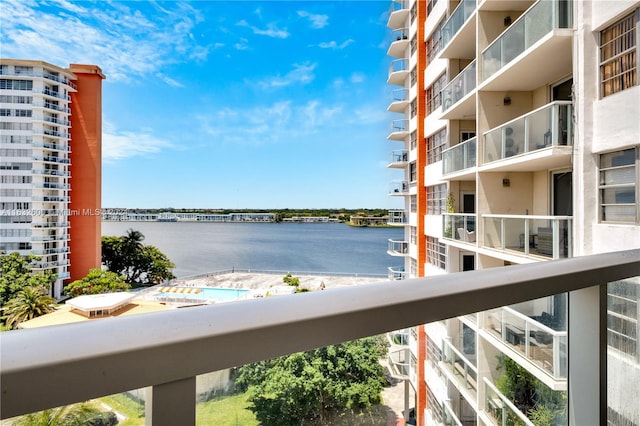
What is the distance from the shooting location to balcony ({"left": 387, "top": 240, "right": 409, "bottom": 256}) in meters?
11.7

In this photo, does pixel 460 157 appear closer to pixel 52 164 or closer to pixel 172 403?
pixel 172 403

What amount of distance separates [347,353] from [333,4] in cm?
3677

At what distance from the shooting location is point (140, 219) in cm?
2106

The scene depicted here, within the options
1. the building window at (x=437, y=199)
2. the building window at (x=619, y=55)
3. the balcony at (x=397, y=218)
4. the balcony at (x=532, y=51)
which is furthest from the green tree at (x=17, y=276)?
the building window at (x=619, y=55)

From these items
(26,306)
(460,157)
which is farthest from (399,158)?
(26,306)

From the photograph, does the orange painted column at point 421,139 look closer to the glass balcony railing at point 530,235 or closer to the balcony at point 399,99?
the balcony at point 399,99

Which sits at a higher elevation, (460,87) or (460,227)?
(460,87)

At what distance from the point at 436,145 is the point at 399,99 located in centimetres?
391

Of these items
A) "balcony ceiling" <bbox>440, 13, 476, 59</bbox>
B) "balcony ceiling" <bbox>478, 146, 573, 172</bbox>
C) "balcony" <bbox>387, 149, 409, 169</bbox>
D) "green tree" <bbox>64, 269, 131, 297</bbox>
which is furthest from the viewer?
"green tree" <bbox>64, 269, 131, 297</bbox>

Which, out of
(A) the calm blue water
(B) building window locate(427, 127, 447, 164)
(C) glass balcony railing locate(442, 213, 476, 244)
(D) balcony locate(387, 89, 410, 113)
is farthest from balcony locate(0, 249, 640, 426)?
(A) the calm blue water

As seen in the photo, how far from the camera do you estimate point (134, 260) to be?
26656mm

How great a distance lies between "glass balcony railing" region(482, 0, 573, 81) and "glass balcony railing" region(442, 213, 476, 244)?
240 cm

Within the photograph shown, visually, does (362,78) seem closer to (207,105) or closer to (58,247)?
(207,105)

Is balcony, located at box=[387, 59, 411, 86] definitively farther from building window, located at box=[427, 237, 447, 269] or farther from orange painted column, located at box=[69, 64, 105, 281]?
orange painted column, located at box=[69, 64, 105, 281]
